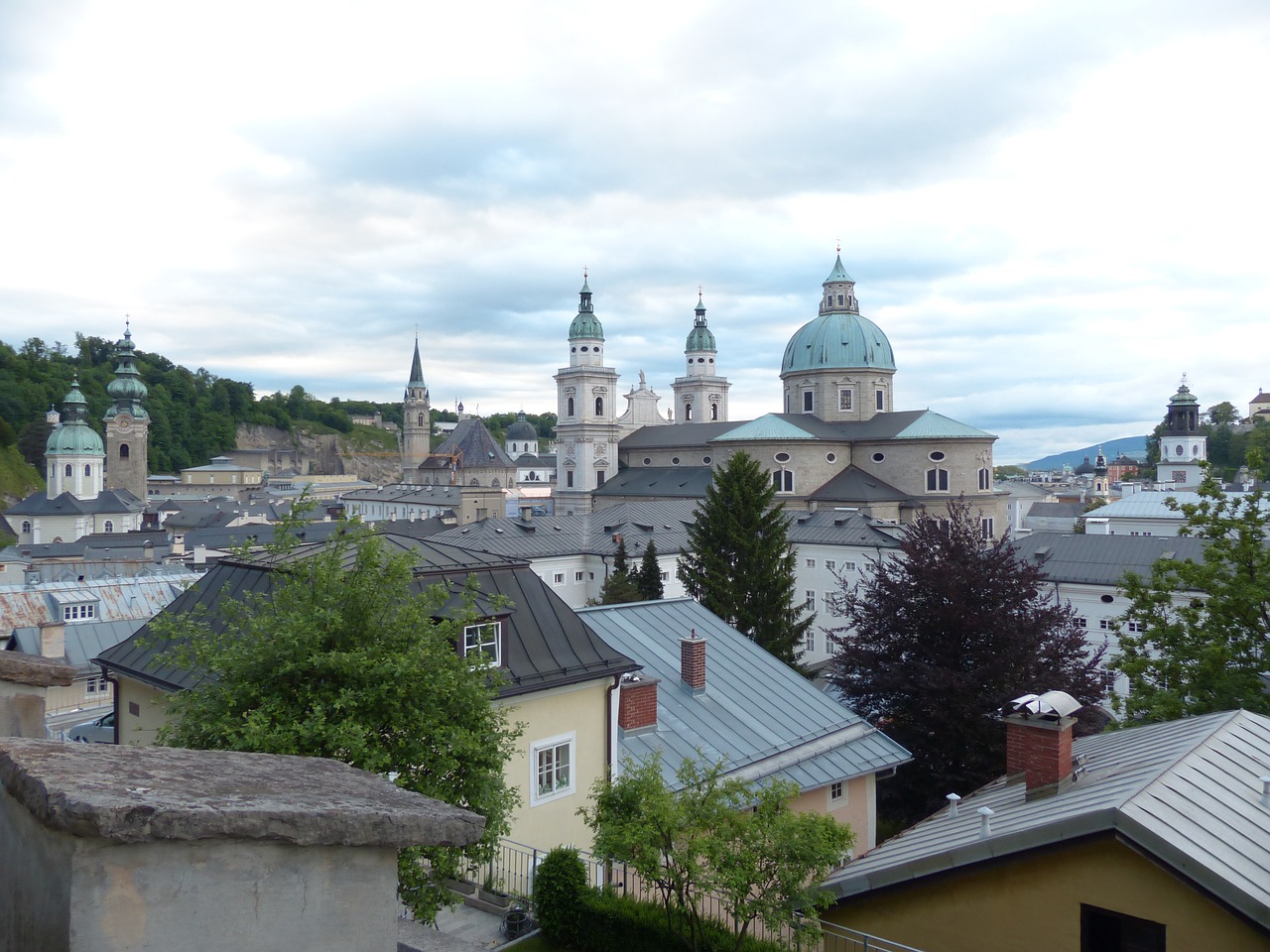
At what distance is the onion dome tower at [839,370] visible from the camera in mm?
69125

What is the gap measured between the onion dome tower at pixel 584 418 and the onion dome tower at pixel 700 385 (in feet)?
53.9

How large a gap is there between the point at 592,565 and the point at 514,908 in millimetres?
39944

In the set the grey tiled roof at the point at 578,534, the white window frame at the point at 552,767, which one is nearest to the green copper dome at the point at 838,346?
the grey tiled roof at the point at 578,534

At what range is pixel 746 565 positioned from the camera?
112ft

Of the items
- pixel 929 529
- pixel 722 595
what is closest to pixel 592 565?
pixel 722 595

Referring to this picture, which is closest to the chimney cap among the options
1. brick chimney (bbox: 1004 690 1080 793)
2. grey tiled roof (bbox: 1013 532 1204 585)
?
brick chimney (bbox: 1004 690 1080 793)

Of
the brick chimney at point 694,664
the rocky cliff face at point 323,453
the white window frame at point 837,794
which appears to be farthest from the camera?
the rocky cliff face at point 323,453

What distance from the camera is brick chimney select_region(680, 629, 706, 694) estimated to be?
1559 cm

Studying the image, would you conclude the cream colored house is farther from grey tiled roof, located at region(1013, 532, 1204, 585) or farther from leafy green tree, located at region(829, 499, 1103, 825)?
grey tiled roof, located at region(1013, 532, 1204, 585)

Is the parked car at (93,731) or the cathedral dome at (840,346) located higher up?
the cathedral dome at (840,346)

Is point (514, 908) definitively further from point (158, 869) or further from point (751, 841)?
point (158, 869)

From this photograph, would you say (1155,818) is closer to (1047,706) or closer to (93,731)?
(1047,706)

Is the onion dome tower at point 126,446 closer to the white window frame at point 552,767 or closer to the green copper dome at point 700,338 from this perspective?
the green copper dome at point 700,338

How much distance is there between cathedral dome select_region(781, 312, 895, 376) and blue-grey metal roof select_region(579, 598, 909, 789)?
54.4 meters
